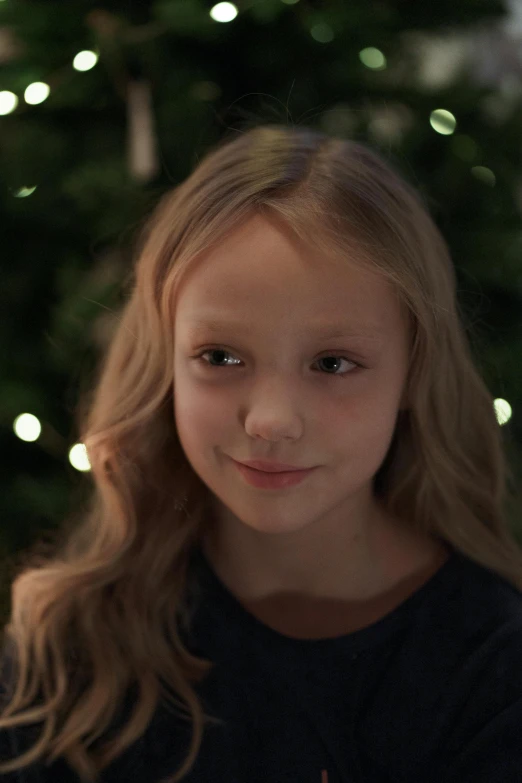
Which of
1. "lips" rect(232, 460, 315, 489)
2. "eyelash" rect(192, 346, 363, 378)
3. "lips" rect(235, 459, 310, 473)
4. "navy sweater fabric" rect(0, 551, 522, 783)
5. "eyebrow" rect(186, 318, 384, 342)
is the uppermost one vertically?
"eyebrow" rect(186, 318, 384, 342)

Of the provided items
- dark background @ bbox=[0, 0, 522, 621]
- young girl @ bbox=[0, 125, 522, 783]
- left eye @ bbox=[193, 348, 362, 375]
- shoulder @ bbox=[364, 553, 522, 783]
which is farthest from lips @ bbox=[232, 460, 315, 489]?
dark background @ bbox=[0, 0, 522, 621]

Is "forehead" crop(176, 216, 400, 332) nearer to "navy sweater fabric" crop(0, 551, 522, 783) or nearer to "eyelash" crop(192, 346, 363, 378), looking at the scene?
"eyelash" crop(192, 346, 363, 378)

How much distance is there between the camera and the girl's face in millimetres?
813

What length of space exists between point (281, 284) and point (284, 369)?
0.27 feet

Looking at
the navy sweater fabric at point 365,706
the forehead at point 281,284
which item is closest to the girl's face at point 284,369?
the forehead at point 281,284

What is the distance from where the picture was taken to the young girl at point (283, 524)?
33.0 inches

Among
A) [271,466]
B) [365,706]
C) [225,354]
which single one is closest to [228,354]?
[225,354]

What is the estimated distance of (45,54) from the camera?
117 cm

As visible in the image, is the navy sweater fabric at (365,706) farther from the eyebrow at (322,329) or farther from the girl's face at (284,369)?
the eyebrow at (322,329)

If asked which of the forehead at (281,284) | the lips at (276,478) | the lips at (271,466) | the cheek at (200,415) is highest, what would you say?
the forehead at (281,284)

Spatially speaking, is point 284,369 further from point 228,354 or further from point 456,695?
point 456,695

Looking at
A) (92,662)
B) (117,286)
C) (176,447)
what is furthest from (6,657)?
(117,286)

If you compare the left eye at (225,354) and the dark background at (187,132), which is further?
the dark background at (187,132)

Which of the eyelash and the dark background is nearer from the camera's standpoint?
the eyelash
